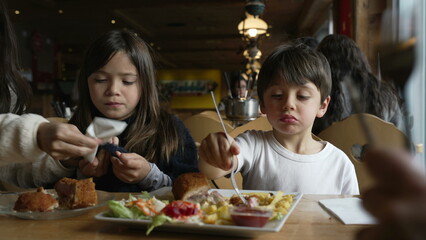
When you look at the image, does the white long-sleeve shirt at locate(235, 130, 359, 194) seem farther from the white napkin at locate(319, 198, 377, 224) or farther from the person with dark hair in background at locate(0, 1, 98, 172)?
the person with dark hair in background at locate(0, 1, 98, 172)

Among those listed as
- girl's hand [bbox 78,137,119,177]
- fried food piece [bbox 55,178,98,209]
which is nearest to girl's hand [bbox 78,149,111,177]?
girl's hand [bbox 78,137,119,177]

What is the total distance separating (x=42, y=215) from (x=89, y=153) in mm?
197

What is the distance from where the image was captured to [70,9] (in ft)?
27.2

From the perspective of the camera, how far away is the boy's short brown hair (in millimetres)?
1424

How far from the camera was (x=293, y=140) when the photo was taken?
1539 millimetres

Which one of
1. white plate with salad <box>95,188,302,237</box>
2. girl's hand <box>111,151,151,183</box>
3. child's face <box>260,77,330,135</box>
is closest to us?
white plate with salad <box>95,188,302,237</box>

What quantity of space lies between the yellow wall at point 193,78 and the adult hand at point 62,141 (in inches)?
694

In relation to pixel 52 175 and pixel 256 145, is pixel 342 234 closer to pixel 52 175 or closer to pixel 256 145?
pixel 256 145

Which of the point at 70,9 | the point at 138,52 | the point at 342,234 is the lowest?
the point at 342,234

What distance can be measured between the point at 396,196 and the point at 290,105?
1036 mm

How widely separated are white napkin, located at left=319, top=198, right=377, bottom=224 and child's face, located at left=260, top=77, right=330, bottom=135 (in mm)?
402

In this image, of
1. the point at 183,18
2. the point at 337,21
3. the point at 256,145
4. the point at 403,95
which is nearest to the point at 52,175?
the point at 256,145

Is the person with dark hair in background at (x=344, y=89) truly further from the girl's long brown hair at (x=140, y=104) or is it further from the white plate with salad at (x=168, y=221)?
the white plate with salad at (x=168, y=221)

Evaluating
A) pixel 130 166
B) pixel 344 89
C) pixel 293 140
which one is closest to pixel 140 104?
pixel 130 166
